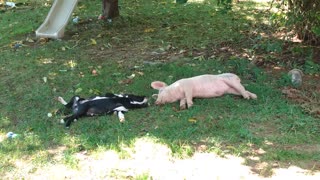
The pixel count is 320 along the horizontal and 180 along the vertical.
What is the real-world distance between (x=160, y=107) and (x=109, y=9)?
436 centimetres

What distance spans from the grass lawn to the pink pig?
0.09 m

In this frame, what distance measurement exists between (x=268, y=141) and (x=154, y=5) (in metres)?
6.92

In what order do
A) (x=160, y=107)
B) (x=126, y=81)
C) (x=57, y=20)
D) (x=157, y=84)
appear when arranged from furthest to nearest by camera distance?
(x=57, y=20)
(x=126, y=81)
(x=157, y=84)
(x=160, y=107)

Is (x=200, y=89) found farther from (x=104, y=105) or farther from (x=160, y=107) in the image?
(x=104, y=105)

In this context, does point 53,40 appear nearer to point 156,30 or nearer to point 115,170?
point 156,30

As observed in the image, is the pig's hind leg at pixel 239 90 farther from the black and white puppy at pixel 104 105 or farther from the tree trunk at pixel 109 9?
the tree trunk at pixel 109 9

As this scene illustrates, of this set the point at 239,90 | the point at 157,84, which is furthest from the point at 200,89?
the point at 157,84

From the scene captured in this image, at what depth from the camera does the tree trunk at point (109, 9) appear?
8.64m

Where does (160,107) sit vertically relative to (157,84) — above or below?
below

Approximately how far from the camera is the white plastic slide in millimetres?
7828

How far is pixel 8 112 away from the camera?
498cm

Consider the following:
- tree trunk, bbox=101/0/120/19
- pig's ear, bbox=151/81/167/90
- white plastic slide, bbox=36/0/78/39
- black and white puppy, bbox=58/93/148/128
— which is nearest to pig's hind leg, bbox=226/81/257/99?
pig's ear, bbox=151/81/167/90

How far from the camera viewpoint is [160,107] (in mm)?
4801

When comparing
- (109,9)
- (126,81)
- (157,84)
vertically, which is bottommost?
(126,81)
